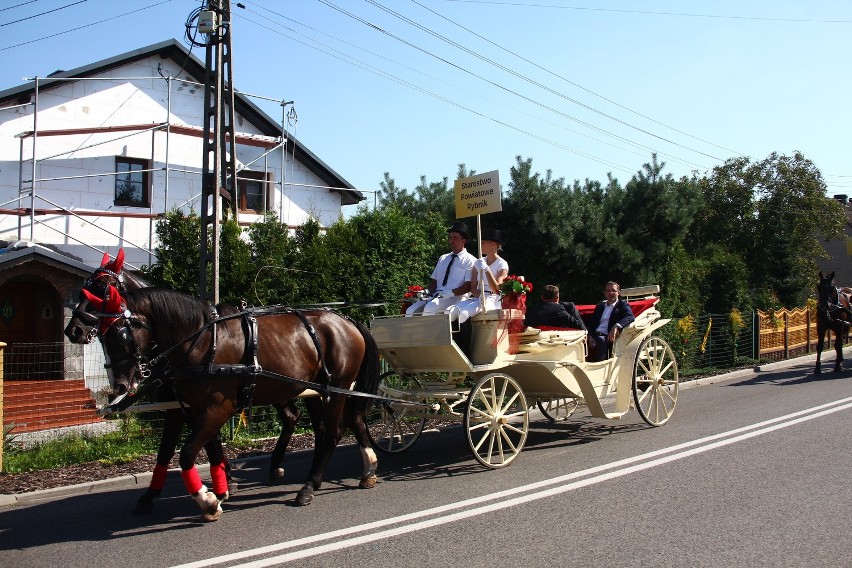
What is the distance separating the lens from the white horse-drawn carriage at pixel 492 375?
779 cm

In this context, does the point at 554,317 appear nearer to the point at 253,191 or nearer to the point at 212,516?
the point at 212,516

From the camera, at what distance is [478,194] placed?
8.83 meters

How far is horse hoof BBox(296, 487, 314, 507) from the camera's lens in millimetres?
6539

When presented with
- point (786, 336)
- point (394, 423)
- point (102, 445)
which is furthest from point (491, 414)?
point (786, 336)

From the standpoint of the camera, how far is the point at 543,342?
8602 mm

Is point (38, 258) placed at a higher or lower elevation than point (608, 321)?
higher

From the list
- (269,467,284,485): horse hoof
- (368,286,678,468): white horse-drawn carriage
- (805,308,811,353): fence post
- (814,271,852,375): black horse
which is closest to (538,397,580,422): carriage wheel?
(368,286,678,468): white horse-drawn carriage

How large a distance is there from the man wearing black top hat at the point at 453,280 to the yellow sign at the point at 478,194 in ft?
1.46

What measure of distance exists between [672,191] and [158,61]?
1266 centimetres

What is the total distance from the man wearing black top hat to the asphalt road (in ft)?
5.28

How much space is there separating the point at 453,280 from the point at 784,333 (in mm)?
14444

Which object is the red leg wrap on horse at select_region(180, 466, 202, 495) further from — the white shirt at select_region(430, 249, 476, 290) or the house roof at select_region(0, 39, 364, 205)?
the house roof at select_region(0, 39, 364, 205)

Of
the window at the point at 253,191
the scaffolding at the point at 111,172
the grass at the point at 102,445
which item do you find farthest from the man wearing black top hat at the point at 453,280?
the window at the point at 253,191

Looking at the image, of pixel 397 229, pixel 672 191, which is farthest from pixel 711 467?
pixel 672 191
